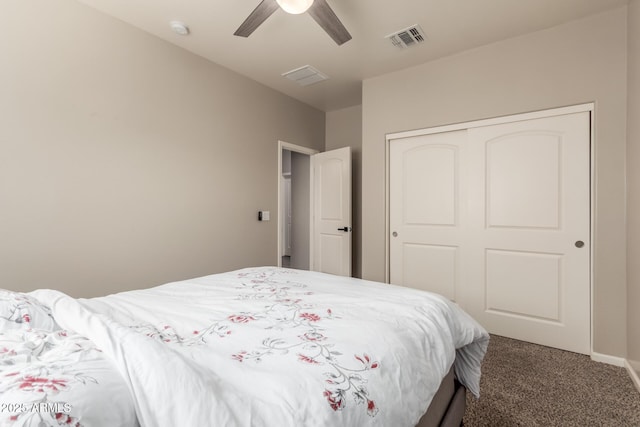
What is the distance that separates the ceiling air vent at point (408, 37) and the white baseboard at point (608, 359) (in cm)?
289

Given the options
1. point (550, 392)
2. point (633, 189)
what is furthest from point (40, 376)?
point (633, 189)

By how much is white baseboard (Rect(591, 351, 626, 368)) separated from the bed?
1.55 metres

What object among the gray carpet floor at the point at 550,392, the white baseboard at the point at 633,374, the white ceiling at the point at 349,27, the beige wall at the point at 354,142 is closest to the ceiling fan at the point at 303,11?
the white ceiling at the point at 349,27

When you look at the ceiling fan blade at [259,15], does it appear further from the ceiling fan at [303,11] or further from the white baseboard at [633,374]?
the white baseboard at [633,374]

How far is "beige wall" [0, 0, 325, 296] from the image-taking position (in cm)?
195

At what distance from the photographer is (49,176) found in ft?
6.72

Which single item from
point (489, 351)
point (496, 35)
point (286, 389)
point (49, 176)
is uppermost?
point (496, 35)

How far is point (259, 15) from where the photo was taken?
194 centimetres

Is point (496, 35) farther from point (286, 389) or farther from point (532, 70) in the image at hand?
point (286, 389)

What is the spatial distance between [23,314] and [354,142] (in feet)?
12.9

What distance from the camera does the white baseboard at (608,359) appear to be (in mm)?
2176

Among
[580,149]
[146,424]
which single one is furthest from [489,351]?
[146,424]

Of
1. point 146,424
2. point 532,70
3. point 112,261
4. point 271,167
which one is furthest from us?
point 271,167

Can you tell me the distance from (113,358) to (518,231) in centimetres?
295
